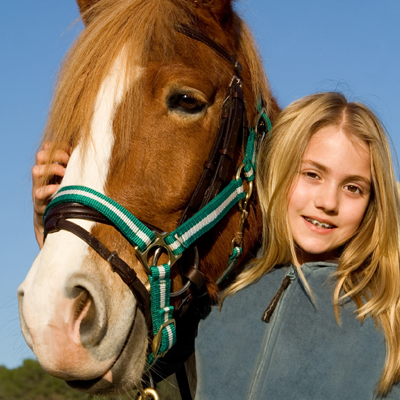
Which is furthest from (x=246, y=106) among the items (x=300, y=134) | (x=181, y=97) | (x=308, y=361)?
(x=308, y=361)

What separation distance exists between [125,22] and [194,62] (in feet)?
1.15

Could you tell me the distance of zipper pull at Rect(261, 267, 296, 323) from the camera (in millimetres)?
2248

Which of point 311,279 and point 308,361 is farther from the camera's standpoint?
point 311,279

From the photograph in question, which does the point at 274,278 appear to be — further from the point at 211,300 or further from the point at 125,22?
the point at 125,22

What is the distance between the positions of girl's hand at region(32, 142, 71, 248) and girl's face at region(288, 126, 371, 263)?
1.08 m

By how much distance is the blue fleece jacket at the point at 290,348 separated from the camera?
6.86 feet

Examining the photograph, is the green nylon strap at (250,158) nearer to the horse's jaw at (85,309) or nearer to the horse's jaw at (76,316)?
the horse's jaw at (85,309)

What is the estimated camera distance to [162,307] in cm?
202

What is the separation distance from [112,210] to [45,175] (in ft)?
1.65

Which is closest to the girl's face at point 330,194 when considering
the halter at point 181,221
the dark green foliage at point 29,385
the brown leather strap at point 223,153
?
the halter at point 181,221

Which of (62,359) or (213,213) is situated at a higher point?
(213,213)

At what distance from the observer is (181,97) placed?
2135 mm

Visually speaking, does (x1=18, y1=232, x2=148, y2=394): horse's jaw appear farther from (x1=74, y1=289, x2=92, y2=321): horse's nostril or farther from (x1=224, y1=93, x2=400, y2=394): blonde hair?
(x1=224, y1=93, x2=400, y2=394): blonde hair

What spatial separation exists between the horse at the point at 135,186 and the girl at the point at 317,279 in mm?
160
